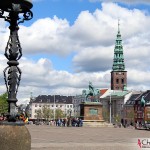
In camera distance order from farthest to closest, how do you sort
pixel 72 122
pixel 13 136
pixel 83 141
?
pixel 72 122 → pixel 83 141 → pixel 13 136

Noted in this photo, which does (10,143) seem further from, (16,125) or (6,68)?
(6,68)

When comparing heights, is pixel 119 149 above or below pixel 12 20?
below

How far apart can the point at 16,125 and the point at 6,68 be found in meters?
0.94

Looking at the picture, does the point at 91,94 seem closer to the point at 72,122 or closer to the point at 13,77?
the point at 72,122

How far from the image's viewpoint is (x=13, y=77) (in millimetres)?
6320

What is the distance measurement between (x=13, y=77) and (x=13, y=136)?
0.97 meters

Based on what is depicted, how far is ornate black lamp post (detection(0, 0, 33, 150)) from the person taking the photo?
5918 mm

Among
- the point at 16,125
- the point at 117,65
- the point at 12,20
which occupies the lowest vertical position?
the point at 16,125

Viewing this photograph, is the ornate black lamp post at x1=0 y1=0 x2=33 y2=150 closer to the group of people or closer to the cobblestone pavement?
the cobblestone pavement

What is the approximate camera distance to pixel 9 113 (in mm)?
6355

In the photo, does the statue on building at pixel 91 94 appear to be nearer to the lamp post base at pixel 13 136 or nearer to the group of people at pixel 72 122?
the group of people at pixel 72 122

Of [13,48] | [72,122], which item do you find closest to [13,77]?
[13,48]

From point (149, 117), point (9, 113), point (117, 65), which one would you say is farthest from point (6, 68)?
point (117, 65)

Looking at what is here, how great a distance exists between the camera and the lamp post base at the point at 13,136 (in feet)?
19.2
